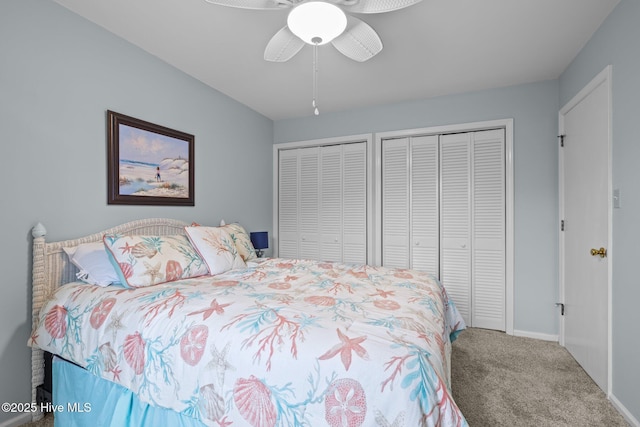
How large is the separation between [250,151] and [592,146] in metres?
3.33

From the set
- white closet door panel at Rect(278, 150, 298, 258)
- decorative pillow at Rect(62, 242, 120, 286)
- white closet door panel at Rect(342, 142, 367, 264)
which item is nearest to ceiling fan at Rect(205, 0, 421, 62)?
decorative pillow at Rect(62, 242, 120, 286)

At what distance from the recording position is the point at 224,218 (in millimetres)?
3332

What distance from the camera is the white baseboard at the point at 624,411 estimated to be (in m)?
1.72

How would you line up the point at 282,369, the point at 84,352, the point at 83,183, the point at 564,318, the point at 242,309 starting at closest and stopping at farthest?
the point at 282,369 → the point at 242,309 → the point at 84,352 → the point at 83,183 → the point at 564,318

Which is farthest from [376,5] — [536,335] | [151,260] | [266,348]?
[536,335]

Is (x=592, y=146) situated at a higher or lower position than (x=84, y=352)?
higher

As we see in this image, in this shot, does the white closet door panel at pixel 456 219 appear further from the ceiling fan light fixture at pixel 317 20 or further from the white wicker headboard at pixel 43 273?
the white wicker headboard at pixel 43 273

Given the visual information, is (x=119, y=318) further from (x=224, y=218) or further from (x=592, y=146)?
(x=592, y=146)

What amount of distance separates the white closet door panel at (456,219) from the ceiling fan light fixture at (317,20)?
7.45ft

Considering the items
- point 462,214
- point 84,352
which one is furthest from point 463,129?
point 84,352

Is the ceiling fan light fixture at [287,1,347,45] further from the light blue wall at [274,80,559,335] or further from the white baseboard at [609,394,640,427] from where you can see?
the white baseboard at [609,394,640,427]

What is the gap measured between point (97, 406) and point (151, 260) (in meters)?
0.80

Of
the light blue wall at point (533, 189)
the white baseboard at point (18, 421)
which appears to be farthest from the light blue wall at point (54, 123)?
the light blue wall at point (533, 189)

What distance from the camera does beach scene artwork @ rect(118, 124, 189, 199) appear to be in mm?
2340
